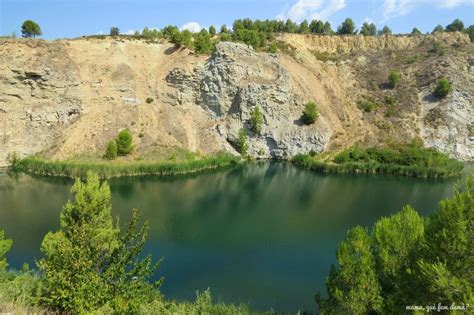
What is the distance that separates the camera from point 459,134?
220ft

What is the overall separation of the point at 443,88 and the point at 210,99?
42.2 m

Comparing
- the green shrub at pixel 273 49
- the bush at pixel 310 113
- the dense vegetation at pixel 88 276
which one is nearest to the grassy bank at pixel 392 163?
the bush at pixel 310 113

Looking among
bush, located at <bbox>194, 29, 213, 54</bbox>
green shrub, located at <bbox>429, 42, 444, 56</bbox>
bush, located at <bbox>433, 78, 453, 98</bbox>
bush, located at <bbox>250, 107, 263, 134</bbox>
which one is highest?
green shrub, located at <bbox>429, 42, 444, 56</bbox>

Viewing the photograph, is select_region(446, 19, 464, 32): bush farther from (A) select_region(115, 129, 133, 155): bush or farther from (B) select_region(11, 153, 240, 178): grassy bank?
→ (A) select_region(115, 129, 133, 155): bush

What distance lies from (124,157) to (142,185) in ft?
28.4

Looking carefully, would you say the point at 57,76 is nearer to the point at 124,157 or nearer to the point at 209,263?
the point at 124,157

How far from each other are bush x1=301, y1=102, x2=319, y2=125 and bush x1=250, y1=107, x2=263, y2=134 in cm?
761

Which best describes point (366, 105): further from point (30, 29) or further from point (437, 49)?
point (30, 29)

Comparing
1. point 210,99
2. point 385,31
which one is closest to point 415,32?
point 385,31

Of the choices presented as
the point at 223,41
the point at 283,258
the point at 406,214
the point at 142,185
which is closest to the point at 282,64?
the point at 223,41

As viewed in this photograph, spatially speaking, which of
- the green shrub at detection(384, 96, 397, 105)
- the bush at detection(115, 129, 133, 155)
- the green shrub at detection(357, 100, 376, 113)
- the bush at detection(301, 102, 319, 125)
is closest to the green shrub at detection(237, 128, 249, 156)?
the bush at detection(301, 102, 319, 125)

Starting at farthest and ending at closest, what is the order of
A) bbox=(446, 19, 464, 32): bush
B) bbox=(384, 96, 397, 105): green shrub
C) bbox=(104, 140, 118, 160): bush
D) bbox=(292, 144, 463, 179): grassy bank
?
bbox=(446, 19, 464, 32): bush
bbox=(384, 96, 397, 105): green shrub
bbox=(292, 144, 463, 179): grassy bank
bbox=(104, 140, 118, 160): bush

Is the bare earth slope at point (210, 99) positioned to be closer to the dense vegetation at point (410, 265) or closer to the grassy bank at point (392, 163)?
the grassy bank at point (392, 163)

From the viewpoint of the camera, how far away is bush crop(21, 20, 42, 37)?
6541cm
